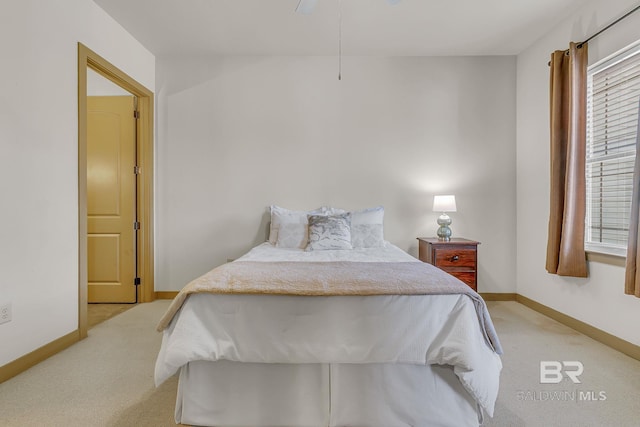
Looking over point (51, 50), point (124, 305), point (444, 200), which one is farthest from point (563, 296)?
point (51, 50)

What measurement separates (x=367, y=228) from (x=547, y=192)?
1820 millimetres

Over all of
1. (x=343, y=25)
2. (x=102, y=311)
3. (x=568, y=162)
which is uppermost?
(x=343, y=25)

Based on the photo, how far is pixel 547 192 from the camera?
3.18m

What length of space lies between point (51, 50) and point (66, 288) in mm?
1731

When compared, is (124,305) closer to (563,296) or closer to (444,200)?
(444,200)

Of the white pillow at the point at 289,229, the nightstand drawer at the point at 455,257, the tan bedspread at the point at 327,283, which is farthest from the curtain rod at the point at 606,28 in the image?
the white pillow at the point at 289,229

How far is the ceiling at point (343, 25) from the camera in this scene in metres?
2.73

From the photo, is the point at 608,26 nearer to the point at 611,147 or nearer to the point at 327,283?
the point at 611,147

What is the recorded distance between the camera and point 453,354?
1.43 m

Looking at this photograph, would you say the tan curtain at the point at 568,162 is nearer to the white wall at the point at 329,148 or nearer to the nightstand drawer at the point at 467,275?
the nightstand drawer at the point at 467,275
